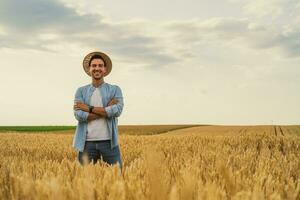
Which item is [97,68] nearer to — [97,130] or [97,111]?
[97,111]

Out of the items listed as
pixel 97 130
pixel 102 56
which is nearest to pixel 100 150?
pixel 97 130

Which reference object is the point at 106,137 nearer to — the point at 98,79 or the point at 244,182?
the point at 98,79

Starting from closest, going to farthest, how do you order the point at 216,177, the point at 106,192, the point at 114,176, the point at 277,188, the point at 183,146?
the point at 106,192
the point at 114,176
the point at 277,188
the point at 216,177
the point at 183,146

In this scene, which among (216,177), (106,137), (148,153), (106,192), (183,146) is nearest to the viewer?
(148,153)

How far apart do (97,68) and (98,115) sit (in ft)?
1.98

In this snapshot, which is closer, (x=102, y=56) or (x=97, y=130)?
(x=97, y=130)

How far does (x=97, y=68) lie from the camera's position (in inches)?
225

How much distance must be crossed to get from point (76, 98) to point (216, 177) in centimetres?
354

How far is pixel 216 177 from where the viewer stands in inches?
101

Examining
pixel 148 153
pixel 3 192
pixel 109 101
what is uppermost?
pixel 109 101

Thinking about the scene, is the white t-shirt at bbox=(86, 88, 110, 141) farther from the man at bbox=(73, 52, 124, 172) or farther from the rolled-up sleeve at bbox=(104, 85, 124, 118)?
the rolled-up sleeve at bbox=(104, 85, 124, 118)

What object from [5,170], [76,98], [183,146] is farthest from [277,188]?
[183,146]

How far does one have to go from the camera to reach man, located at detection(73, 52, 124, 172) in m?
5.57

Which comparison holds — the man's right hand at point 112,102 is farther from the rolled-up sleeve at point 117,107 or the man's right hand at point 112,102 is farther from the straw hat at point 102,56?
the straw hat at point 102,56
